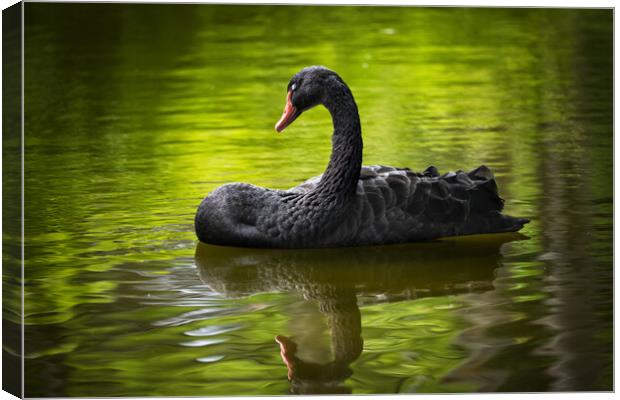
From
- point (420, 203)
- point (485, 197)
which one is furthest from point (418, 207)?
point (485, 197)

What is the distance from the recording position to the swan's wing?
7234 mm

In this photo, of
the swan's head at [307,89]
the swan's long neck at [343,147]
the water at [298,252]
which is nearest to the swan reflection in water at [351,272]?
the water at [298,252]

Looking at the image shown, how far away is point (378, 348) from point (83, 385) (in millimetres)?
1224

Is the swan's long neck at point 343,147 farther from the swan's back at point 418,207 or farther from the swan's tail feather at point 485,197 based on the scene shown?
the swan's tail feather at point 485,197

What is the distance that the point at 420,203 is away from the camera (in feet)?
23.9

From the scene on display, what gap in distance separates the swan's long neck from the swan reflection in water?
34 centimetres

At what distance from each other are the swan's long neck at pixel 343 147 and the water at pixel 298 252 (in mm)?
358

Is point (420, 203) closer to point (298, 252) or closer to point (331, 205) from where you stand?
point (331, 205)

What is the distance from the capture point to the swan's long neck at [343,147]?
715cm

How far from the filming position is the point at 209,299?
6.29 meters

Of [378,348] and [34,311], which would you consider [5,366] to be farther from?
[378,348]

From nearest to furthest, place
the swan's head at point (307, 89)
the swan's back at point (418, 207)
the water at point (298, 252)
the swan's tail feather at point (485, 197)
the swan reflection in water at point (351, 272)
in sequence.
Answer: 1. the water at point (298, 252)
2. the swan reflection in water at point (351, 272)
3. the swan's head at point (307, 89)
4. the swan's back at point (418, 207)
5. the swan's tail feather at point (485, 197)

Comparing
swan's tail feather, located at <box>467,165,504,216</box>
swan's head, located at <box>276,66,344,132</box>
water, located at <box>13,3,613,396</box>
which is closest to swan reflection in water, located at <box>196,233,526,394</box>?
water, located at <box>13,3,613,396</box>

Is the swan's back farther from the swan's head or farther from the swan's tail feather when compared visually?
the swan's head
